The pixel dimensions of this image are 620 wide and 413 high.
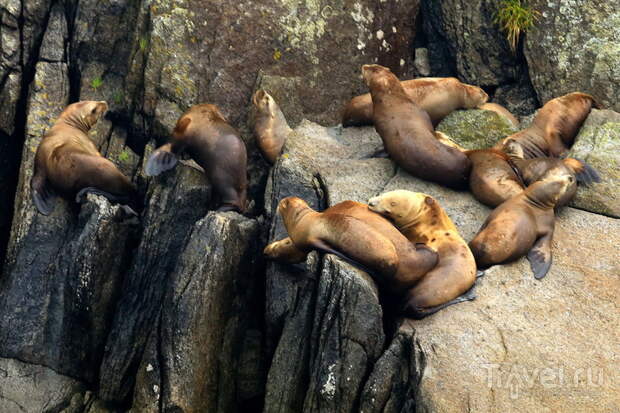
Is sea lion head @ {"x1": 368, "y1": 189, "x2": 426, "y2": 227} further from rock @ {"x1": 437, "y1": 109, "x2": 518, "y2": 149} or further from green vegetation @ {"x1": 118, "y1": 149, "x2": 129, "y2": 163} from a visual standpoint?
green vegetation @ {"x1": 118, "y1": 149, "x2": 129, "y2": 163}

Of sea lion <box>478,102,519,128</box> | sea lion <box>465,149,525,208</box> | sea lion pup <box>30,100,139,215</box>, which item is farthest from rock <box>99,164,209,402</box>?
sea lion <box>478,102,519,128</box>

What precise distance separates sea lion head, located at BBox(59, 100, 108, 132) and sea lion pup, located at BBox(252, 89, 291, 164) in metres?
1.84

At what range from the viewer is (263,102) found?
33.5 ft

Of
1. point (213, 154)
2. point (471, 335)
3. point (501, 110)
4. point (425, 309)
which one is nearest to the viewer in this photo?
point (471, 335)

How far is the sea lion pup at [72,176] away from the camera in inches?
372

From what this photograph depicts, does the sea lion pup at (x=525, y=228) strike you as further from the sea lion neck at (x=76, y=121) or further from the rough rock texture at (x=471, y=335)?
the sea lion neck at (x=76, y=121)

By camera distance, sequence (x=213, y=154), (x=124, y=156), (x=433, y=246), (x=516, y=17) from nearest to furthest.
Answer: (x=433, y=246) < (x=213, y=154) < (x=124, y=156) < (x=516, y=17)

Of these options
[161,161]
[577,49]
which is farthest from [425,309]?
[577,49]

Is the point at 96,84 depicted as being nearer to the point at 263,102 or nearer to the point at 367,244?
the point at 263,102

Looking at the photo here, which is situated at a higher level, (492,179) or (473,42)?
(473,42)

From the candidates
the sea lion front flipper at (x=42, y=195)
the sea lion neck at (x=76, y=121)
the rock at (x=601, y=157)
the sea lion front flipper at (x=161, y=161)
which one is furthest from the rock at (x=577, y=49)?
the sea lion front flipper at (x=42, y=195)

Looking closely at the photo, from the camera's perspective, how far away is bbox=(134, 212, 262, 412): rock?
25.9 feet

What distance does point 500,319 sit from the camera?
727 centimetres

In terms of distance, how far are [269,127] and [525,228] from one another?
10.8 ft
